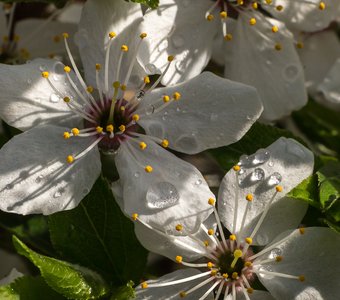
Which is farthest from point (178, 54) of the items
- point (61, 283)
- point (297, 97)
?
point (61, 283)

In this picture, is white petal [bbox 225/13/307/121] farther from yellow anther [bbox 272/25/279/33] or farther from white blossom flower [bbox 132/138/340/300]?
white blossom flower [bbox 132/138/340/300]

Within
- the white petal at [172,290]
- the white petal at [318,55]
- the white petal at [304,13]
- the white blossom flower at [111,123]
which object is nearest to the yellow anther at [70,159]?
the white blossom flower at [111,123]

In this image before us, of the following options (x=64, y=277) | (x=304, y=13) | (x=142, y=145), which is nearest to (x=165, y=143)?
(x=142, y=145)

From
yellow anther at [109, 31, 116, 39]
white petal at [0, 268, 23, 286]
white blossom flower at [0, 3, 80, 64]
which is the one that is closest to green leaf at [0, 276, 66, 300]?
white petal at [0, 268, 23, 286]

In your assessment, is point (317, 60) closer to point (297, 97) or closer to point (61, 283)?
point (297, 97)

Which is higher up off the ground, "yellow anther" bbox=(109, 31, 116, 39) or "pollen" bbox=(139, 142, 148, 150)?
"yellow anther" bbox=(109, 31, 116, 39)

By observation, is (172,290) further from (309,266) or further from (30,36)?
(30,36)

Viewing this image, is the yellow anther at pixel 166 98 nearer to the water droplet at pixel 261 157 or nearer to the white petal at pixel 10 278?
the water droplet at pixel 261 157
